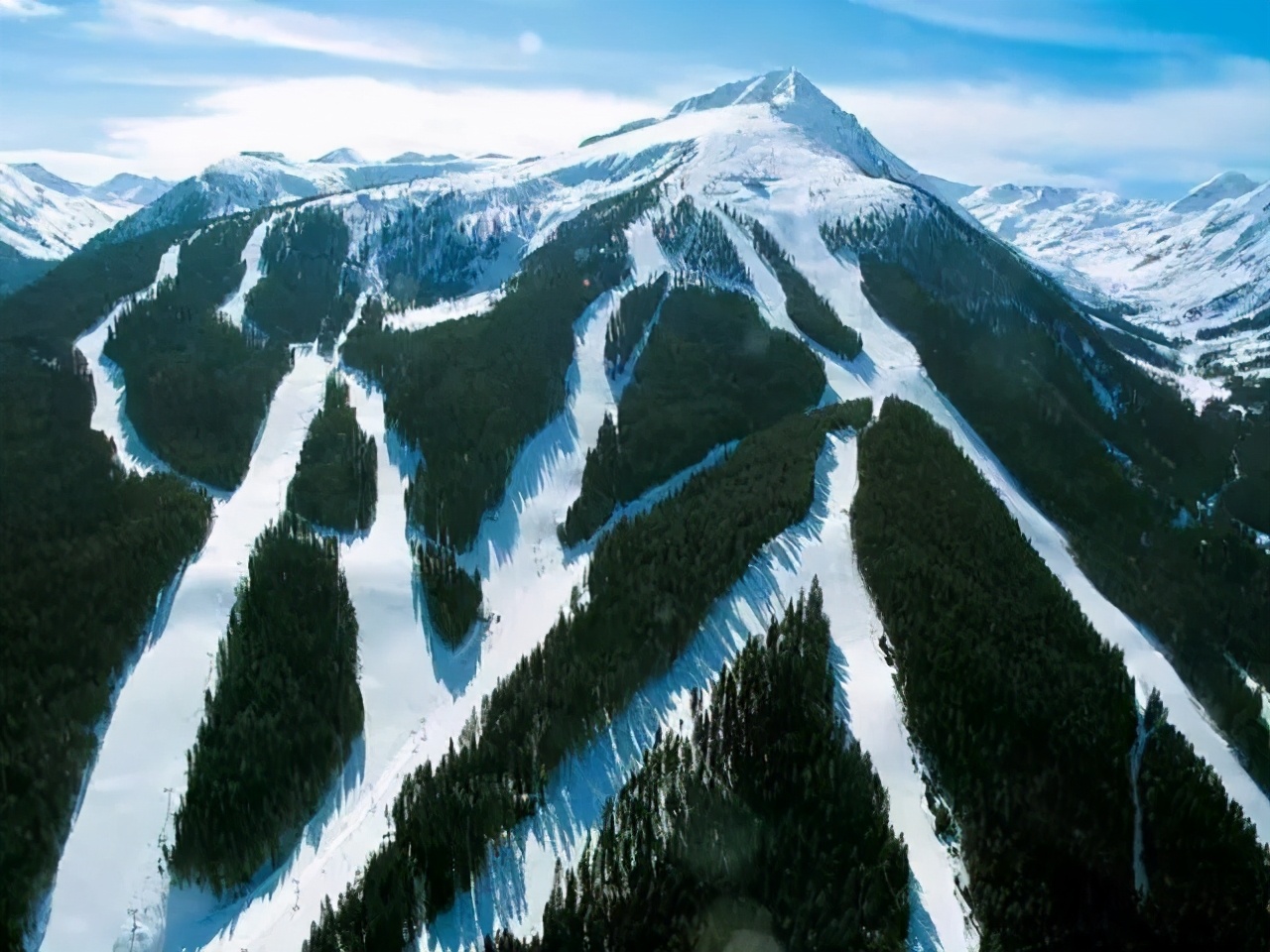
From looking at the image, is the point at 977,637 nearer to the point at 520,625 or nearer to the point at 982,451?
the point at 520,625

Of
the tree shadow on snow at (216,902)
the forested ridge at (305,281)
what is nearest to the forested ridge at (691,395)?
the tree shadow on snow at (216,902)

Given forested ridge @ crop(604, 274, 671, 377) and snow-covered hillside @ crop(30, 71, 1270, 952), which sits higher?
forested ridge @ crop(604, 274, 671, 377)

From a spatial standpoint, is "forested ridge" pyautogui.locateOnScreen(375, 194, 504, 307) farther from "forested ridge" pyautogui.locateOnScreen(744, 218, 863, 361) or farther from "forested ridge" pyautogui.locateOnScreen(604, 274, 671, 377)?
"forested ridge" pyautogui.locateOnScreen(744, 218, 863, 361)

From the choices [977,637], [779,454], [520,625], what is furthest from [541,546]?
[977,637]

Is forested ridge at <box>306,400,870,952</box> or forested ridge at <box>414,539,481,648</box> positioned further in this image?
forested ridge at <box>414,539,481,648</box>

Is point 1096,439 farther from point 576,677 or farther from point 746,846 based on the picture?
point 746,846

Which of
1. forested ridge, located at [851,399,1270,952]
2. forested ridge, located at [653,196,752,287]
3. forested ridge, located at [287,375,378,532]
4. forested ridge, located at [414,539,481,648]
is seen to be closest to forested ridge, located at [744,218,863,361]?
forested ridge, located at [653,196,752,287]

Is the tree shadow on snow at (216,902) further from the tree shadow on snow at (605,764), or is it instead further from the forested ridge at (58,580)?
the tree shadow on snow at (605,764)
